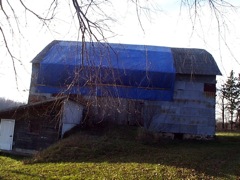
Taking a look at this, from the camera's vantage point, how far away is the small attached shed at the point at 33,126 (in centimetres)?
2231

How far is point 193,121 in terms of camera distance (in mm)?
25547

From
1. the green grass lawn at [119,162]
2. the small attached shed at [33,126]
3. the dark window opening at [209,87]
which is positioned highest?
the dark window opening at [209,87]

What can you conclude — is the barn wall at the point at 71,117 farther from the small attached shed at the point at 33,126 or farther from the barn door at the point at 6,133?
the barn door at the point at 6,133

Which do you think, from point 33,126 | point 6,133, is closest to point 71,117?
point 33,126

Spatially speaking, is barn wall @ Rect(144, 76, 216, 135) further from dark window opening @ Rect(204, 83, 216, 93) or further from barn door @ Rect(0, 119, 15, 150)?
barn door @ Rect(0, 119, 15, 150)

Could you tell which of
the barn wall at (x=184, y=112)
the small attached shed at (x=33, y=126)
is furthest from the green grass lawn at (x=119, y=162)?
the barn wall at (x=184, y=112)

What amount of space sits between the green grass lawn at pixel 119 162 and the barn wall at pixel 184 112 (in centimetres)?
239

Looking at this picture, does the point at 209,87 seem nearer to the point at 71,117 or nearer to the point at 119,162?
the point at 71,117

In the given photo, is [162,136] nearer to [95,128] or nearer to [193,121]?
[193,121]

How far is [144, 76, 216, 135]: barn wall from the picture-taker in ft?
83.4

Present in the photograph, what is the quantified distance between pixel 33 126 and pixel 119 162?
9.30 metres

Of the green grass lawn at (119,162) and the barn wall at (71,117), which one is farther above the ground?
the barn wall at (71,117)

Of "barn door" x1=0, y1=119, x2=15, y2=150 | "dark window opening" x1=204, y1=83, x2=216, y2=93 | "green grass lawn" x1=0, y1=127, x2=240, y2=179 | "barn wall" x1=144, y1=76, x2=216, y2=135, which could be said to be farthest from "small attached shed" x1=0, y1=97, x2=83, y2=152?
"dark window opening" x1=204, y1=83, x2=216, y2=93

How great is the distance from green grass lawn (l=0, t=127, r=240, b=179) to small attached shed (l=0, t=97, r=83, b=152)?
1539 millimetres
